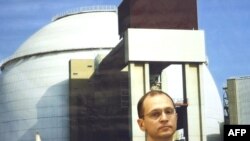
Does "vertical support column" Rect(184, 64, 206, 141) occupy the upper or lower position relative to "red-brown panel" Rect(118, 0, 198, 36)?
lower

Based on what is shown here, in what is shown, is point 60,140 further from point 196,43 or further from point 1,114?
point 196,43

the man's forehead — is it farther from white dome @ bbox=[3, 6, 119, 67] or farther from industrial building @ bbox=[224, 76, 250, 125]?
white dome @ bbox=[3, 6, 119, 67]

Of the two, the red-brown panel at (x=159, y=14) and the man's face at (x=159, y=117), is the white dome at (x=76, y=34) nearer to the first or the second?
the red-brown panel at (x=159, y=14)

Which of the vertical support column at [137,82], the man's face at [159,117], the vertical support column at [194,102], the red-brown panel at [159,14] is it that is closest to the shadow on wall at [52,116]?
the vertical support column at [137,82]

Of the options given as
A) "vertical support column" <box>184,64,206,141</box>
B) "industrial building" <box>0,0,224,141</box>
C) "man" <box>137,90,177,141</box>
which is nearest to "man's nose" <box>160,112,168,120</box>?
"man" <box>137,90,177,141</box>

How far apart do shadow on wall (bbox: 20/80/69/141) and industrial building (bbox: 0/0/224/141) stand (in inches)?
2.1

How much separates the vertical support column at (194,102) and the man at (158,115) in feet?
68.1

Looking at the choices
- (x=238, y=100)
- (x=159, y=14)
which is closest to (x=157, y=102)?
(x=159, y=14)

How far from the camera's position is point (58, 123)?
101ft

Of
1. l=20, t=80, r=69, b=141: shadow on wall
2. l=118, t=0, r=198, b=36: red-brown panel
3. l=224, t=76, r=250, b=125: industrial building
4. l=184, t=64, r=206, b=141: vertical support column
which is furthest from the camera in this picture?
l=20, t=80, r=69, b=141: shadow on wall

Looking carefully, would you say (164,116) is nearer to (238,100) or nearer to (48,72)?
(238,100)

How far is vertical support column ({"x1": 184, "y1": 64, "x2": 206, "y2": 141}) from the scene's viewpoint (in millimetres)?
24625

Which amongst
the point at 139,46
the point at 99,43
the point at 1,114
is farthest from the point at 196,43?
the point at 1,114

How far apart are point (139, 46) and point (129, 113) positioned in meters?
2.80
